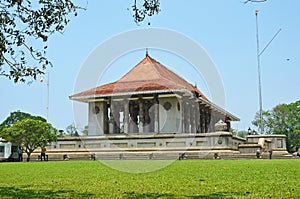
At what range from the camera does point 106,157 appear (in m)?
30.3

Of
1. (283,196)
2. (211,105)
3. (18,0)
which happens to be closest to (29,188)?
(18,0)

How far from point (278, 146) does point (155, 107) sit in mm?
14029

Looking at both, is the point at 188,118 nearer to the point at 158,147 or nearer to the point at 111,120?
the point at 111,120

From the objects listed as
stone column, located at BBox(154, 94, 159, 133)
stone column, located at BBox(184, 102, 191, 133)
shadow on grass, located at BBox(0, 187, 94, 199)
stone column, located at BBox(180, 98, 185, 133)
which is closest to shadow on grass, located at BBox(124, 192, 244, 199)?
shadow on grass, located at BBox(0, 187, 94, 199)

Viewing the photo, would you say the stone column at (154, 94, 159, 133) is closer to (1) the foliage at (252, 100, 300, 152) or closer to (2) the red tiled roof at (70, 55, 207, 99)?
(2) the red tiled roof at (70, 55, 207, 99)

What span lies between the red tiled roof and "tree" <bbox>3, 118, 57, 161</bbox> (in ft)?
19.8

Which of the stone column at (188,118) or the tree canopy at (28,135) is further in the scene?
the stone column at (188,118)

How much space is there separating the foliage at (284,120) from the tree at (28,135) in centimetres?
4658

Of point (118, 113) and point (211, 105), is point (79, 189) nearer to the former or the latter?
point (118, 113)

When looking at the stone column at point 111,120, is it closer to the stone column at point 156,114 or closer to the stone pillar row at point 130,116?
the stone pillar row at point 130,116

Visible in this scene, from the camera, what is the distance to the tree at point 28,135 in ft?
114

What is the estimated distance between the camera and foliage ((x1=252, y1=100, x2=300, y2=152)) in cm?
6894

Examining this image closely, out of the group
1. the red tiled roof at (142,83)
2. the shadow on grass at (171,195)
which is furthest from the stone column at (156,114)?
the shadow on grass at (171,195)

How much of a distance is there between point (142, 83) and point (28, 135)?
12.0 metres
